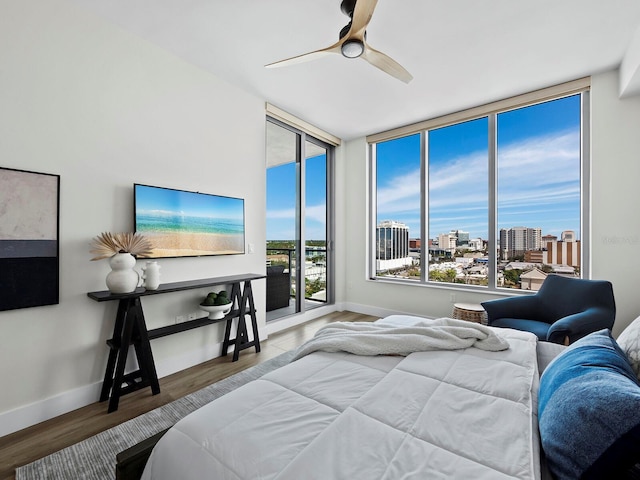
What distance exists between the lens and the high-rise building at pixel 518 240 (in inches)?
139

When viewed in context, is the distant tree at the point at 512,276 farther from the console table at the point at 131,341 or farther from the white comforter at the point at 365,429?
the console table at the point at 131,341

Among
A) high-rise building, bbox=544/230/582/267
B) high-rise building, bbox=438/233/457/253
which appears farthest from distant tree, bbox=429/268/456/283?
high-rise building, bbox=544/230/582/267

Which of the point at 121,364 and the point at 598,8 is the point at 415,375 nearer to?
the point at 121,364

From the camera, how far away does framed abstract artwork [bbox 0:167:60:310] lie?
1862 mm

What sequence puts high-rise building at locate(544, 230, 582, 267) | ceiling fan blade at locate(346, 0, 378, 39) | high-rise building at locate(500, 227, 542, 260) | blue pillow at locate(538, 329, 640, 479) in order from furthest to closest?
1. high-rise building at locate(500, 227, 542, 260)
2. high-rise building at locate(544, 230, 582, 267)
3. ceiling fan blade at locate(346, 0, 378, 39)
4. blue pillow at locate(538, 329, 640, 479)

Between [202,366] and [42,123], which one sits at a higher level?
[42,123]

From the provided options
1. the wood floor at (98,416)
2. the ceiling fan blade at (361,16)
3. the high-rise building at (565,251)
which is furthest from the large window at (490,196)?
the wood floor at (98,416)

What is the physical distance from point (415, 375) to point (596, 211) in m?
3.06

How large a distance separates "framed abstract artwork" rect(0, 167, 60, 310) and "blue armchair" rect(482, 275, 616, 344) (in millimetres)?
3566

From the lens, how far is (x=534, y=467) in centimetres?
80

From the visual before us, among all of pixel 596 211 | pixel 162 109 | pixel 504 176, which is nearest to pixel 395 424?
pixel 162 109

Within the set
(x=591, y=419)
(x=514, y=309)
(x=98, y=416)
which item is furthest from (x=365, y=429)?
(x=514, y=309)

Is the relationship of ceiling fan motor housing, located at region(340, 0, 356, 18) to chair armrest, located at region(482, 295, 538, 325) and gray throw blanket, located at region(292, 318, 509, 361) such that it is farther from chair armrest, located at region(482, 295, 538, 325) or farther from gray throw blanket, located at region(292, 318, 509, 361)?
chair armrest, located at region(482, 295, 538, 325)

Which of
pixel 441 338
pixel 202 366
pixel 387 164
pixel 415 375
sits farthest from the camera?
pixel 387 164
